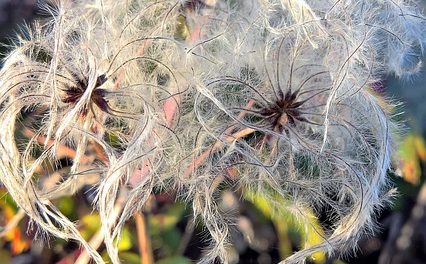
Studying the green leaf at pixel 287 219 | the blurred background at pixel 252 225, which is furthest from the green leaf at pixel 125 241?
the green leaf at pixel 287 219

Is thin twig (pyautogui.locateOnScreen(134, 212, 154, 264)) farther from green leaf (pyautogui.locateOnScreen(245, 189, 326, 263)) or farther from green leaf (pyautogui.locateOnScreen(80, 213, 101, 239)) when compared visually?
green leaf (pyautogui.locateOnScreen(245, 189, 326, 263))

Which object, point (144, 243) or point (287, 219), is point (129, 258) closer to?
point (144, 243)

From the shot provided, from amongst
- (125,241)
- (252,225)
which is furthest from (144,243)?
(252,225)

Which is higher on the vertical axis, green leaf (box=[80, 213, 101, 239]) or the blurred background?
green leaf (box=[80, 213, 101, 239])

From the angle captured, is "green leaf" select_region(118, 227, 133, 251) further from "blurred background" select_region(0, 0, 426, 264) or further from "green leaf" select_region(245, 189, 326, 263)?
"green leaf" select_region(245, 189, 326, 263)

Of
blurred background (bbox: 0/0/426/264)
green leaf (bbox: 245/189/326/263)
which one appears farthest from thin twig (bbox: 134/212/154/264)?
green leaf (bbox: 245/189/326/263)

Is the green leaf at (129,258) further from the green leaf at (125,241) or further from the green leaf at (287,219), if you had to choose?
the green leaf at (287,219)

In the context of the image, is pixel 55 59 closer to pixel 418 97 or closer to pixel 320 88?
pixel 320 88

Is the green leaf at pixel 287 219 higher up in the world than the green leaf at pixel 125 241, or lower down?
lower down

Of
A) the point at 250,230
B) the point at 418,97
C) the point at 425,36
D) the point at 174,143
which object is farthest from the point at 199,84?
the point at 418,97
